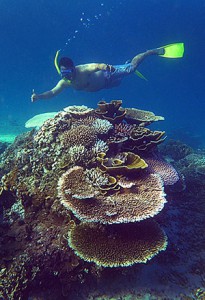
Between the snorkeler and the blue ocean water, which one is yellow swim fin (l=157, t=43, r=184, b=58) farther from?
the blue ocean water

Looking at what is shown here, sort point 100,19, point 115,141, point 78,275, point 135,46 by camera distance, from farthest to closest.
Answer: point 135,46 → point 100,19 → point 115,141 → point 78,275

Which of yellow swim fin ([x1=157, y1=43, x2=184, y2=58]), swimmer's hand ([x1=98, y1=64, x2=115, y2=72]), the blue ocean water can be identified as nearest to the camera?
swimmer's hand ([x1=98, y1=64, x2=115, y2=72])

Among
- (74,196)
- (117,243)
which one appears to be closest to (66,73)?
(74,196)

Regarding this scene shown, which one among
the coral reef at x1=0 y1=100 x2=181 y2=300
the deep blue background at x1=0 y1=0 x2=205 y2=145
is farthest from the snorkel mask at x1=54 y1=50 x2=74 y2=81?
the deep blue background at x1=0 y1=0 x2=205 y2=145

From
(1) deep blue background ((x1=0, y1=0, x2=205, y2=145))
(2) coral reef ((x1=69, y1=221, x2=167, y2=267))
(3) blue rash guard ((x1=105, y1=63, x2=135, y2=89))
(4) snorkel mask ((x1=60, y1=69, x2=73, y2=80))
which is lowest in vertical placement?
(2) coral reef ((x1=69, y1=221, x2=167, y2=267))

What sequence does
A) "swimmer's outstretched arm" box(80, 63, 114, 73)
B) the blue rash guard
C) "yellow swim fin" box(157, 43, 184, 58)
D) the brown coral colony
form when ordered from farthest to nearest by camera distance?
"yellow swim fin" box(157, 43, 184, 58)
the blue rash guard
"swimmer's outstretched arm" box(80, 63, 114, 73)
the brown coral colony

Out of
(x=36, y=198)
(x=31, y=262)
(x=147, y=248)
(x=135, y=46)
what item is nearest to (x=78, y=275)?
(x=31, y=262)

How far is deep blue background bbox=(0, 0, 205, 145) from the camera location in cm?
4971

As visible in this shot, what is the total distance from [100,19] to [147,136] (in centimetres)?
6765

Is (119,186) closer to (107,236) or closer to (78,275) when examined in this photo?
(107,236)

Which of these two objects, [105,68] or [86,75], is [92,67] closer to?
[86,75]

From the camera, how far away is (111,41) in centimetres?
6988

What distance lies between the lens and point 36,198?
4316 millimetres

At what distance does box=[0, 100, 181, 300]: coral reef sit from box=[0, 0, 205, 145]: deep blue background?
3009 cm
